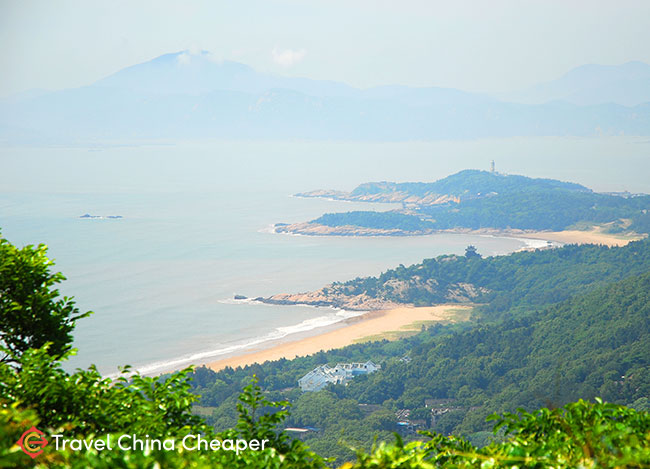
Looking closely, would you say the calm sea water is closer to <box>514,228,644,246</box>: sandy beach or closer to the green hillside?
<box>514,228,644,246</box>: sandy beach

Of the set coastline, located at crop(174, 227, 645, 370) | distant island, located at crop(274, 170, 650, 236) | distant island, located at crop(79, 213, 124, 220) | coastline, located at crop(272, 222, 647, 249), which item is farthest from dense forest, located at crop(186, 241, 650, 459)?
distant island, located at crop(79, 213, 124, 220)

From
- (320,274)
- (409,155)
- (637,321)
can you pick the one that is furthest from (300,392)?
(409,155)

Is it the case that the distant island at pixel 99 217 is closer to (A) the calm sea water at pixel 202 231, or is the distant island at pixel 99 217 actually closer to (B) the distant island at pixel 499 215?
(A) the calm sea water at pixel 202 231

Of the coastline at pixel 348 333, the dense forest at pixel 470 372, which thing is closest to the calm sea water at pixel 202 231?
the coastline at pixel 348 333

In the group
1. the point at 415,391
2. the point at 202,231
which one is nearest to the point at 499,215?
the point at 202,231

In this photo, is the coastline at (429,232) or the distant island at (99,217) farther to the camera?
the distant island at (99,217)

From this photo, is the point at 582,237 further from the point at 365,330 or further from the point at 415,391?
the point at 415,391

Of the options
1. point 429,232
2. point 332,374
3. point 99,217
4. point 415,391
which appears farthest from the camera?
point 99,217
